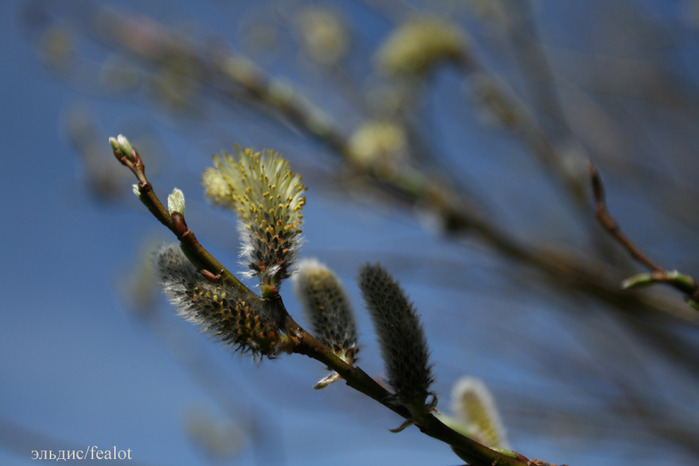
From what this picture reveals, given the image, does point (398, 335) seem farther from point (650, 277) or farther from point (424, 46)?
point (424, 46)

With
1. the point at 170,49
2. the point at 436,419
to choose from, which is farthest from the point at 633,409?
the point at 170,49

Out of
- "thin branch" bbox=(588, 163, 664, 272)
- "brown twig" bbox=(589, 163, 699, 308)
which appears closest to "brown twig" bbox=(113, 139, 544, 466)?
"brown twig" bbox=(589, 163, 699, 308)

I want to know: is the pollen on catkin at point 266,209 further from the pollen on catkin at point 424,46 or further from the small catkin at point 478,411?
the pollen on catkin at point 424,46

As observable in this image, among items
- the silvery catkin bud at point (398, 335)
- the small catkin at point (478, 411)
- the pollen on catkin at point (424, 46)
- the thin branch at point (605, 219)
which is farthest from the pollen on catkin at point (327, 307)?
the pollen on catkin at point (424, 46)

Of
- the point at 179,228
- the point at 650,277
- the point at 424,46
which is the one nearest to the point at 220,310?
Result: the point at 179,228

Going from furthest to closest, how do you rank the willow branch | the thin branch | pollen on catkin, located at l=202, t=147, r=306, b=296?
the thin branch, pollen on catkin, located at l=202, t=147, r=306, b=296, the willow branch

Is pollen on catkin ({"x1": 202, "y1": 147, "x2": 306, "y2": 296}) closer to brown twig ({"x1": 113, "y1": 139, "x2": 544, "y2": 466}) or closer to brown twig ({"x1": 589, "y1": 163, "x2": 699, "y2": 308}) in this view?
brown twig ({"x1": 113, "y1": 139, "x2": 544, "y2": 466})

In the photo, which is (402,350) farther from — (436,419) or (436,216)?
(436,216)
